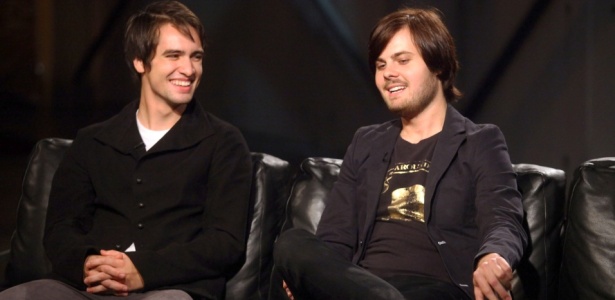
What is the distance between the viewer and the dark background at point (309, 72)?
10.7 feet

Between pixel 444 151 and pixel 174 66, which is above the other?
pixel 174 66

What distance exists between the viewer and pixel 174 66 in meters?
2.89

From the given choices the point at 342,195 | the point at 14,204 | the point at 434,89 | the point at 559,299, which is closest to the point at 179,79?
the point at 342,195

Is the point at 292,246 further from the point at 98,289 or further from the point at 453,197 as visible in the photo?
the point at 98,289

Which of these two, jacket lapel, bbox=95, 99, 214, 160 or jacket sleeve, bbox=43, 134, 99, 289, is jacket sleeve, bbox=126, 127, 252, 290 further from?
jacket sleeve, bbox=43, 134, 99, 289

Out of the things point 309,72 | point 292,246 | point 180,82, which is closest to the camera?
point 292,246

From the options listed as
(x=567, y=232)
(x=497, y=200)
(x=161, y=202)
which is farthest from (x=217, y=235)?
(x=567, y=232)

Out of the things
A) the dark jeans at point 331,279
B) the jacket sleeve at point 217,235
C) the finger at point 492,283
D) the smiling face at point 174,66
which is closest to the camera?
the finger at point 492,283

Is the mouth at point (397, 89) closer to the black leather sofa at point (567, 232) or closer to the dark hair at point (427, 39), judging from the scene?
the dark hair at point (427, 39)

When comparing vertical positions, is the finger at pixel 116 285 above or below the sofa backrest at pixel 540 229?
below

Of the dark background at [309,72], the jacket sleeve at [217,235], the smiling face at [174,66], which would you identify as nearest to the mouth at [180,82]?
the smiling face at [174,66]

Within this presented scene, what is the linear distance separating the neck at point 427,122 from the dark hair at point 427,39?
0.08 meters

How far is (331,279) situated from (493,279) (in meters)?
0.44

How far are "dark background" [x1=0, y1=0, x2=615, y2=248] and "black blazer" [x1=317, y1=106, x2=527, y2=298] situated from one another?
28.7 inches
